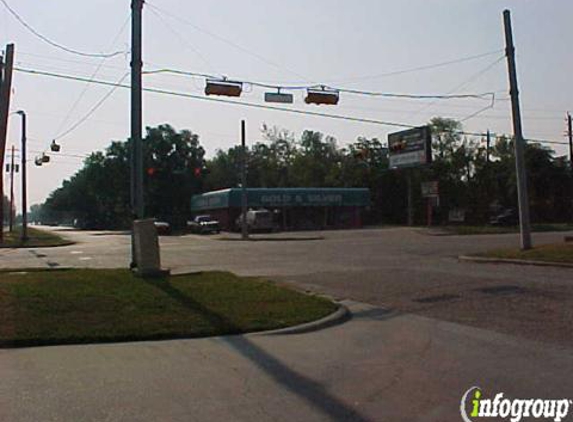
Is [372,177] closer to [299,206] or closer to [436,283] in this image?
[299,206]

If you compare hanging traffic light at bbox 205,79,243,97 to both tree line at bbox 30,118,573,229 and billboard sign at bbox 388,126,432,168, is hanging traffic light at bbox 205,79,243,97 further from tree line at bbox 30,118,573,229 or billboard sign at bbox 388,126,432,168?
tree line at bbox 30,118,573,229

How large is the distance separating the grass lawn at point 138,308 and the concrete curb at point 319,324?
0.70 feet

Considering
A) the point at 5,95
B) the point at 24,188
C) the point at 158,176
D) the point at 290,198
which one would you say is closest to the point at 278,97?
the point at 5,95

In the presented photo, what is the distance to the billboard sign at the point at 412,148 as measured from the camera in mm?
63312

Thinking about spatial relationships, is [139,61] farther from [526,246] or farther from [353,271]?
[526,246]

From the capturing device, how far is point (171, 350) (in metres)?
9.87

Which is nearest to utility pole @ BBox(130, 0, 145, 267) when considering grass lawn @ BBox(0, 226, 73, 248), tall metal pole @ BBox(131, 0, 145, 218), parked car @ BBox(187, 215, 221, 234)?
tall metal pole @ BBox(131, 0, 145, 218)

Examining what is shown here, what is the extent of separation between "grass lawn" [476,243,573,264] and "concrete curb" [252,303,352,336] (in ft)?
36.8

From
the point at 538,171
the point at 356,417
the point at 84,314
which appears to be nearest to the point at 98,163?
the point at 538,171

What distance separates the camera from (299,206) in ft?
266

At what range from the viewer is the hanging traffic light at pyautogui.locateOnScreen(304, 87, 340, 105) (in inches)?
949

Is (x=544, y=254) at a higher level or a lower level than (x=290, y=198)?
lower

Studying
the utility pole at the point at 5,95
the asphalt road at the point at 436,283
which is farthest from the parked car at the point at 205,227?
the utility pole at the point at 5,95

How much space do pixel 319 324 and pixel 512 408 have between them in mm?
5599
